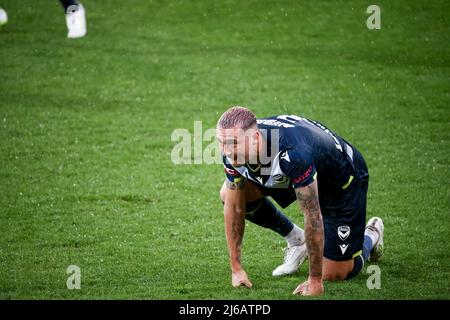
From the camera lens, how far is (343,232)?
22.6 ft

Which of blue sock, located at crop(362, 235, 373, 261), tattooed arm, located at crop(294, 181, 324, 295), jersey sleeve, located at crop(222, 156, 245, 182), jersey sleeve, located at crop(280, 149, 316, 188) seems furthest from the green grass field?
jersey sleeve, located at crop(280, 149, 316, 188)

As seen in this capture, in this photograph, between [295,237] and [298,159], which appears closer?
[298,159]

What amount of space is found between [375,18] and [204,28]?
3266 mm

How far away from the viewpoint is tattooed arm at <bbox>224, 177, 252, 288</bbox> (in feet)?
21.2

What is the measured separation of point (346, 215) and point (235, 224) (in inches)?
39.3

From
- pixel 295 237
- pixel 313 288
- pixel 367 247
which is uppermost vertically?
pixel 295 237

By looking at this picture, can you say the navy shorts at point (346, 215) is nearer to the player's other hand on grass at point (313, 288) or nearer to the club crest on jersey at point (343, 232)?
the club crest on jersey at point (343, 232)

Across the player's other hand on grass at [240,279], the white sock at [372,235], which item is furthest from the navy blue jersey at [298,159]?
the white sock at [372,235]

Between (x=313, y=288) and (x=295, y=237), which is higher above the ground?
(x=295, y=237)

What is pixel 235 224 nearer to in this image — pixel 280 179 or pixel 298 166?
pixel 280 179

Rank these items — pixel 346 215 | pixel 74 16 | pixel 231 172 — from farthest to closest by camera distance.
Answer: pixel 74 16 → pixel 346 215 → pixel 231 172

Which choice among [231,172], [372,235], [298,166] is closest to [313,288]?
[298,166]

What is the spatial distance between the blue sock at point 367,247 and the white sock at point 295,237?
560 mm

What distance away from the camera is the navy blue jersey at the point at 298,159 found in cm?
586
